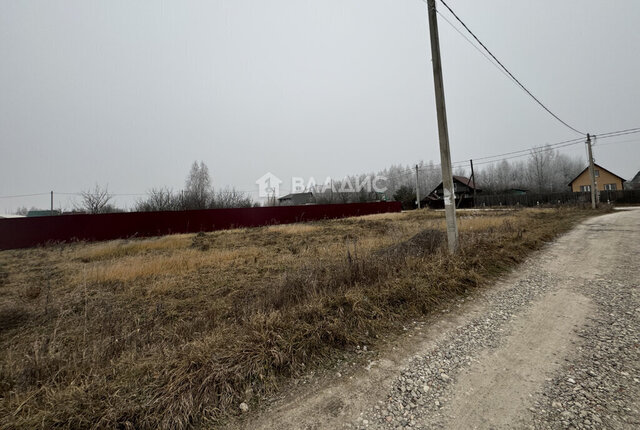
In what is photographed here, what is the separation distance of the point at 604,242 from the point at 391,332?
8891mm

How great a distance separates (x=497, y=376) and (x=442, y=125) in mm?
5241

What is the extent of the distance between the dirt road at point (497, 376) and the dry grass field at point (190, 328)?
40 centimetres

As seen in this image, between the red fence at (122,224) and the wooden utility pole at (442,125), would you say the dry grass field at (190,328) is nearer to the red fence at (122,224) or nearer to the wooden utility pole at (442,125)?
the wooden utility pole at (442,125)

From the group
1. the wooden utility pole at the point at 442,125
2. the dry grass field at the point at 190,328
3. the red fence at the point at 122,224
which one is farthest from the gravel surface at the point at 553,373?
the red fence at the point at 122,224

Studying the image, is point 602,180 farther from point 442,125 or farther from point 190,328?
point 190,328

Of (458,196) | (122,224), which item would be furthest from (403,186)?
(122,224)

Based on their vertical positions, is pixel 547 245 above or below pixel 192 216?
below

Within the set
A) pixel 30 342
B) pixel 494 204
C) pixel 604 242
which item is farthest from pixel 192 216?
pixel 494 204

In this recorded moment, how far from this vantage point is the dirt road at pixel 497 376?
1.74 metres

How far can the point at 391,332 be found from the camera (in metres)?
2.93

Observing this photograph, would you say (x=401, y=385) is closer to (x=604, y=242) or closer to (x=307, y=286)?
(x=307, y=286)

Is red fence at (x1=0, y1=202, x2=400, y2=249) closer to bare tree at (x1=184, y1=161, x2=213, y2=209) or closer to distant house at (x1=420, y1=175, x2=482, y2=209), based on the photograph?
bare tree at (x1=184, y1=161, x2=213, y2=209)

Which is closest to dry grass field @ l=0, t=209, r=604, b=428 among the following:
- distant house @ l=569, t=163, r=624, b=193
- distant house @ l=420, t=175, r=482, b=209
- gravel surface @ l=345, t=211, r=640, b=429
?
gravel surface @ l=345, t=211, r=640, b=429

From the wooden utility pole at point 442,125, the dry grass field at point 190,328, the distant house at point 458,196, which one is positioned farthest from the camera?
the distant house at point 458,196
